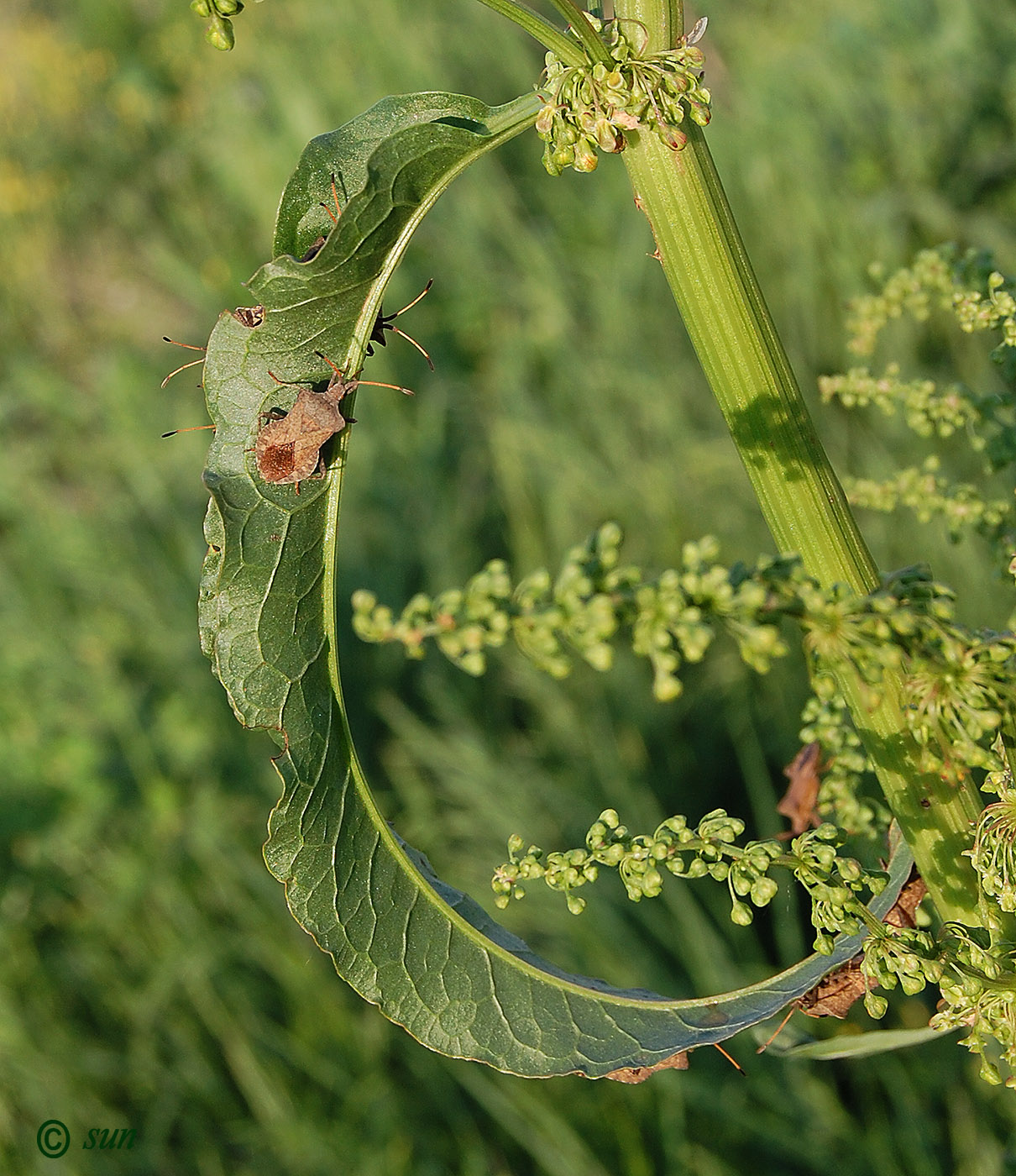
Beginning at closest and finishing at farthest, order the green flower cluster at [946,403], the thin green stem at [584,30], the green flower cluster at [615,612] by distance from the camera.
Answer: the green flower cluster at [615,612], the thin green stem at [584,30], the green flower cluster at [946,403]

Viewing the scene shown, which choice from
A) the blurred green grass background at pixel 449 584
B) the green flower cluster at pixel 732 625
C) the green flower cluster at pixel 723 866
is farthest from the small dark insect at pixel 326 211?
the blurred green grass background at pixel 449 584

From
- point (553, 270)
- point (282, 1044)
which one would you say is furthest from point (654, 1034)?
point (553, 270)

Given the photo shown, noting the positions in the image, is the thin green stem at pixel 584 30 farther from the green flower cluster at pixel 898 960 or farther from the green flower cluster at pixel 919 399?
the green flower cluster at pixel 898 960

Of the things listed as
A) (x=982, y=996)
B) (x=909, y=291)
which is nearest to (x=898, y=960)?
(x=982, y=996)

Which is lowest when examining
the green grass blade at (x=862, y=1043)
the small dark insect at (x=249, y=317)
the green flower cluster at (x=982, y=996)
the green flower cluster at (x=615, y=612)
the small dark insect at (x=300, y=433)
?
the green grass blade at (x=862, y=1043)

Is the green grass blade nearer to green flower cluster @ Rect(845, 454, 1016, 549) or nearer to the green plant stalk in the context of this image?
the green plant stalk

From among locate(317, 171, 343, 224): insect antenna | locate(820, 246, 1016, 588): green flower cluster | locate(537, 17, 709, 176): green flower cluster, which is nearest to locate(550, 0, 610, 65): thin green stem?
locate(537, 17, 709, 176): green flower cluster

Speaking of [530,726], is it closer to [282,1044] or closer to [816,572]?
[282,1044]
